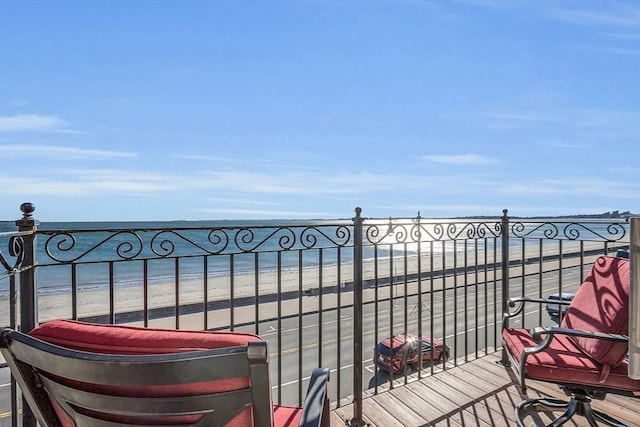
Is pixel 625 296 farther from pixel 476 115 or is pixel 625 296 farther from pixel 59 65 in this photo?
pixel 476 115

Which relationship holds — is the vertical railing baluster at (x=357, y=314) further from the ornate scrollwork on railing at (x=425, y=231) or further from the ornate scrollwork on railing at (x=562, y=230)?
the ornate scrollwork on railing at (x=562, y=230)

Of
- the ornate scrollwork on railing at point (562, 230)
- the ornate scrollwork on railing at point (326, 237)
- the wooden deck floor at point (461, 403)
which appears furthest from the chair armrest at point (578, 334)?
the ornate scrollwork on railing at point (562, 230)

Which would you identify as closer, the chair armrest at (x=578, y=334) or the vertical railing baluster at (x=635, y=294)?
the vertical railing baluster at (x=635, y=294)

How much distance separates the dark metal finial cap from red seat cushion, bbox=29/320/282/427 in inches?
40.2

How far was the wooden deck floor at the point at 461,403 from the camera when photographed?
2.09 m

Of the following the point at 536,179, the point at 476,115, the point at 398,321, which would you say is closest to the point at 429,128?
the point at 476,115

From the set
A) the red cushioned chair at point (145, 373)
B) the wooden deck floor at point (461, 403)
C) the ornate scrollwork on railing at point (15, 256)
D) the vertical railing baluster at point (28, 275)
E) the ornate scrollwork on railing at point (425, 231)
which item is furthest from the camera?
the ornate scrollwork on railing at point (425, 231)

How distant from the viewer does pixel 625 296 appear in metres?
1.74

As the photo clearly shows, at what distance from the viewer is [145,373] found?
69 cm

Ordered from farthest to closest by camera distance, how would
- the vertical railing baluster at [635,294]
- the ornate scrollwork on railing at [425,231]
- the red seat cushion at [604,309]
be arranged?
the ornate scrollwork on railing at [425,231] → the red seat cushion at [604,309] → the vertical railing baluster at [635,294]

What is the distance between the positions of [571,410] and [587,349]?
0.40 metres

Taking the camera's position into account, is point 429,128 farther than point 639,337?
Yes

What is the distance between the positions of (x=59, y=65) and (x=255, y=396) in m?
6.78

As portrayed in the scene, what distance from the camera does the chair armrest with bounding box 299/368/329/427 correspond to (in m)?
0.98
